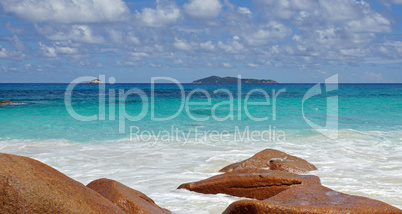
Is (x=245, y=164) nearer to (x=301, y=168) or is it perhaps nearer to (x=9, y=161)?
(x=301, y=168)

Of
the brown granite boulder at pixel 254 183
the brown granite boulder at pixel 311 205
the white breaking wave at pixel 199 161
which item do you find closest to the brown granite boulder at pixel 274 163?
the white breaking wave at pixel 199 161

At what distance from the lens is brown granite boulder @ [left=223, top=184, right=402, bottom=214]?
390 cm

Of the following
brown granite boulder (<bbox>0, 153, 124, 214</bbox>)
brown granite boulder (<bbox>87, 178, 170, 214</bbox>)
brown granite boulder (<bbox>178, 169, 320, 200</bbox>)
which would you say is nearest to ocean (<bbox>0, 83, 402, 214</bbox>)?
brown granite boulder (<bbox>178, 169, 320, 200</bbox>)

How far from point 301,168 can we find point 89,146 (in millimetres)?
6891

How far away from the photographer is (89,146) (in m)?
12.2

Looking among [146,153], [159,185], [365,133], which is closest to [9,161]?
[159,185]

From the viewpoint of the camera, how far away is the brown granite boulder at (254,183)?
5867 mm

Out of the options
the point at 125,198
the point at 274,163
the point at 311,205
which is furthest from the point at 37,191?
the point at 274,163

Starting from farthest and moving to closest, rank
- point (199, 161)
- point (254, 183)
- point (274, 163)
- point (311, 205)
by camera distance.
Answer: point (199, 161) → point (274, 163) → point (254, 183) → point (311, 205)

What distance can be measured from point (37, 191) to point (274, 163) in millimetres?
5455

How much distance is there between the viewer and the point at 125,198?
438cm

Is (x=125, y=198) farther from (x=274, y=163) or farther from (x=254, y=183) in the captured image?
(x=274, y=163)

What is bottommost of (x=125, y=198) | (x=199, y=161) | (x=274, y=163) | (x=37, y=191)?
(x=199, y=161)

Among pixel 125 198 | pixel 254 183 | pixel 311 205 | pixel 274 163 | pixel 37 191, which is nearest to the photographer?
pixel 37 191
